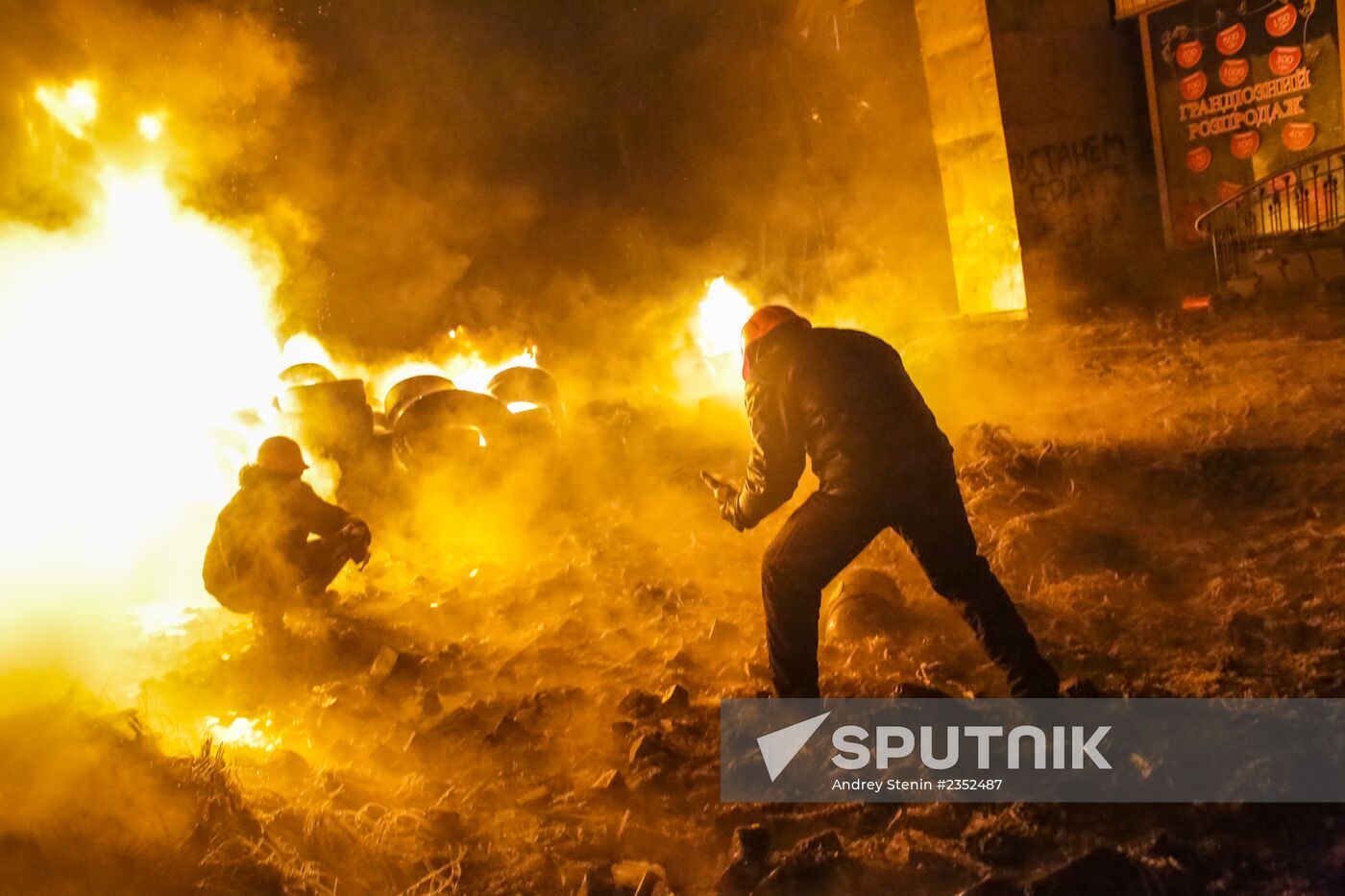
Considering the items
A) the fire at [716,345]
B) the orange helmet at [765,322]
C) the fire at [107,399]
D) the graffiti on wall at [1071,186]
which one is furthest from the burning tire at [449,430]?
the graffiti on wall at [1071,186]

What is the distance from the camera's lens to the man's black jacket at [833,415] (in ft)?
12.4

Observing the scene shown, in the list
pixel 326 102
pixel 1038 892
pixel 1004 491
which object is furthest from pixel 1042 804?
pixel 326 102

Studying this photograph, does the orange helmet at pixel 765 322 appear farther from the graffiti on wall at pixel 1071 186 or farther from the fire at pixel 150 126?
the fire at pixel 150 126

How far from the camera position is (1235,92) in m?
10.3

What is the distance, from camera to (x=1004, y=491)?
651cm

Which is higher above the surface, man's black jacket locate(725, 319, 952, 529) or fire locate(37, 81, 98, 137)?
fire locate(37, 81, 98, 137)

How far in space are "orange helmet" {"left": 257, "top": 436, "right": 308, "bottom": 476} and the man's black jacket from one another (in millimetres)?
3692

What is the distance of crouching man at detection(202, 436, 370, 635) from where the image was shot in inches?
247

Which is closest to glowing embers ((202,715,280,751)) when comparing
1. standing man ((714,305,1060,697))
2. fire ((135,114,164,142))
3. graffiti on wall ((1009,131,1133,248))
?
standing man ((714,305,1060,697))

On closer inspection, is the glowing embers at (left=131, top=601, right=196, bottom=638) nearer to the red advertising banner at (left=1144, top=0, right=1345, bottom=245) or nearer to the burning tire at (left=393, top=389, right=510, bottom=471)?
the burning tire at (left=393, top=389, right=510, bottom=471)

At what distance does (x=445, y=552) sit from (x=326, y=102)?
12.4m

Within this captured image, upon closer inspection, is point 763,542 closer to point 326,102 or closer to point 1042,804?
point 1042,804

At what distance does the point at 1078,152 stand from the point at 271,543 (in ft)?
28.9

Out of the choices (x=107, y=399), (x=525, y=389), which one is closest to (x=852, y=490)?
(x=525, y=389)
